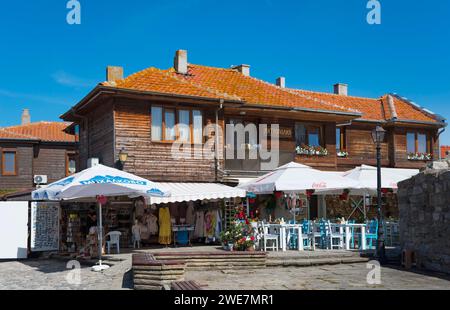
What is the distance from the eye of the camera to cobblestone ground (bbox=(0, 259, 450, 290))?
441 inches

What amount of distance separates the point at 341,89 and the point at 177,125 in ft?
55.2

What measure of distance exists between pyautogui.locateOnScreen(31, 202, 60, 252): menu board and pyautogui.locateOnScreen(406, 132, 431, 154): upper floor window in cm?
1909

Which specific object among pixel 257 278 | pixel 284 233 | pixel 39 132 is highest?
pixel 39 132

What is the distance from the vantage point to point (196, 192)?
62.3ft

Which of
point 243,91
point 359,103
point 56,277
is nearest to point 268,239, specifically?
point 56,277

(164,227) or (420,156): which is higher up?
(420,156)

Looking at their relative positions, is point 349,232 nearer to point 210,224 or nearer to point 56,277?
point 210,224

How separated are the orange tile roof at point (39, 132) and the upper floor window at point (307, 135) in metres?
16.6

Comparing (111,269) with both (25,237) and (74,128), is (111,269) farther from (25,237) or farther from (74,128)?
(74,128)

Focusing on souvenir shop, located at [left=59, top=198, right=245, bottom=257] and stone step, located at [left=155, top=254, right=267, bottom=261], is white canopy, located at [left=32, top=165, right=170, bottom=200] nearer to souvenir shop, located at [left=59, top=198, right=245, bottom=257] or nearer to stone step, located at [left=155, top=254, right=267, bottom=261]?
stone step, located at [left=155, top=254, right=267, bottom=261]

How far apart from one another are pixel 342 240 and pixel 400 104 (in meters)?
17.7

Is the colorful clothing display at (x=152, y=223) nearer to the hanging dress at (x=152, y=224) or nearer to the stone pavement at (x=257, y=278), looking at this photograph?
the hanging dress at (x=152, y=224)

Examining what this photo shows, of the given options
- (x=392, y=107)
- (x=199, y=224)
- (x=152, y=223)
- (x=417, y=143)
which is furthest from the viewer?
(x=392, y=107)

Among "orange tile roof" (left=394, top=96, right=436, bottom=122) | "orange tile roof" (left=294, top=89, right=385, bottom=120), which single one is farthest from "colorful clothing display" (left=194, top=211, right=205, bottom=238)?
"orange tile roof" (left=394, top=96, right=436, bottom=122)
